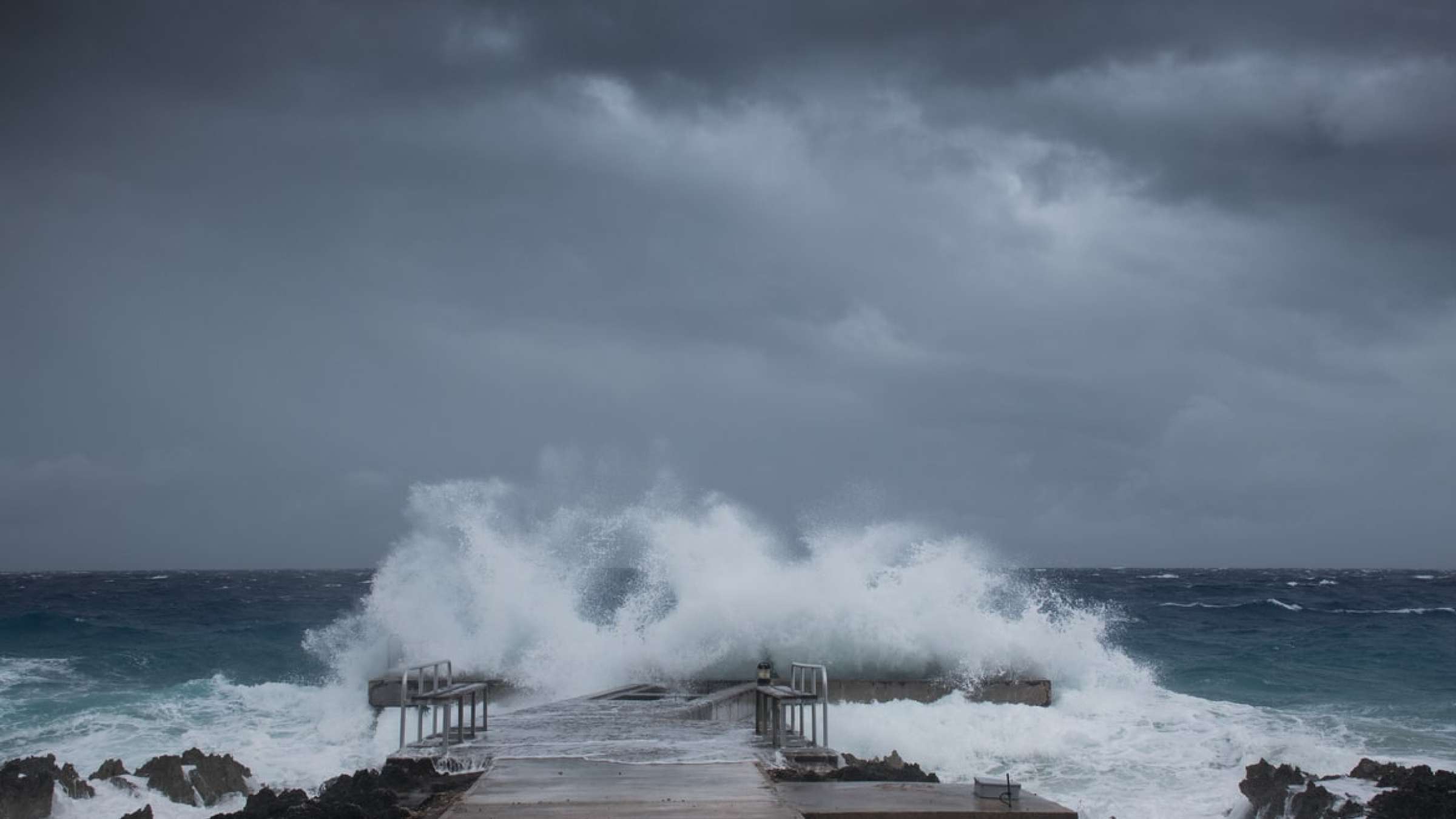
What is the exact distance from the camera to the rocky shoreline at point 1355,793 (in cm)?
1157

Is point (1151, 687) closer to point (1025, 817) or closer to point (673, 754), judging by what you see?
point (673, 754)

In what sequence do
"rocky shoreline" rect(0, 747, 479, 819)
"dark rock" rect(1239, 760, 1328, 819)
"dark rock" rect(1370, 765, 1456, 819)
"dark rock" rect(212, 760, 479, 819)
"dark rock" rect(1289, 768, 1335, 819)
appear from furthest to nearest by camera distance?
"dark rock" rect(1239, 760, 1328, 819) → "dark rock" rect(1289, 768, 1335, 819) → "dark rock" rect(1370, 765, 1456, 819) → "rocky shoreline" rect(0, 747, 479, 819) → "dark rock" rect(212, 760, 479, 819)

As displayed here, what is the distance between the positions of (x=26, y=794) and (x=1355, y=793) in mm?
15258

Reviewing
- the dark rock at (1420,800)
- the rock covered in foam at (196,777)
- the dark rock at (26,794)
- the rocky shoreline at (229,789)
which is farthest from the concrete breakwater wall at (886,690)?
the dark rock at (1420,800)

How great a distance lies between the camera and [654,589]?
81.3ft

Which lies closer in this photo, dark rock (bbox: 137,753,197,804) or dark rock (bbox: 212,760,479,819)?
dark rock (bbox: 212,760,479,819)

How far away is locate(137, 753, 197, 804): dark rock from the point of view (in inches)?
572

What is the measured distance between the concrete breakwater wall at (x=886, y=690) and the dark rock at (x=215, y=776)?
4981 mm

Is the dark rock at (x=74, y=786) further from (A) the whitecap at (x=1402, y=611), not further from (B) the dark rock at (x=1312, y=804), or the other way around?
(A) the whitecap at (x=1402, y=611)

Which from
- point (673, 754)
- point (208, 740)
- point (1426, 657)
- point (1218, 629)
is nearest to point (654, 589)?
point (208, 740)

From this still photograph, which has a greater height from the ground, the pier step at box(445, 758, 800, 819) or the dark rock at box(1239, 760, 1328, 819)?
the pier step at box(445, 758, 800, 819)

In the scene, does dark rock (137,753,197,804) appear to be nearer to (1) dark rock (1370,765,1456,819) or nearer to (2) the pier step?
(2) the pier step

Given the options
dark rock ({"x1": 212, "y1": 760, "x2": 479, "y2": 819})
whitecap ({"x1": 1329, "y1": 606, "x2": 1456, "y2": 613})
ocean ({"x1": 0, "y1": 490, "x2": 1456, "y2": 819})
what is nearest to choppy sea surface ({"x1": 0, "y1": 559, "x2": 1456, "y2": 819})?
ocean ({"x1": 0, "y1": 490, "x2": 1456, "y2": 819})

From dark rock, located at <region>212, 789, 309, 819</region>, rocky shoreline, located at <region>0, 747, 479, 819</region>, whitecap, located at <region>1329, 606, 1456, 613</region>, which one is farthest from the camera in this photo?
whitecap, located at <region>1329, 606, 1456, 613</region>
